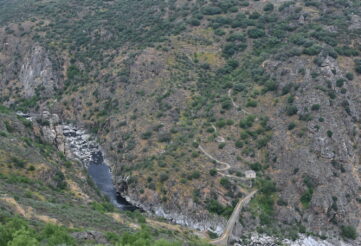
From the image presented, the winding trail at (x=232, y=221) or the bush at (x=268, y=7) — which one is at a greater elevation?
the bush at (x=268, y=7)

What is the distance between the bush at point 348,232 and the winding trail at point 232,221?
16.8m

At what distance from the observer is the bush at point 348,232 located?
81.9 m

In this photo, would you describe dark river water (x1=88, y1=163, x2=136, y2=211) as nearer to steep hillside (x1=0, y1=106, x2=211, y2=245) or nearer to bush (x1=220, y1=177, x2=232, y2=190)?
steep hillside (x1=0, y1=106, x2=211, y2=245)

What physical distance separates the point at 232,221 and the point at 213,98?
1442 inches

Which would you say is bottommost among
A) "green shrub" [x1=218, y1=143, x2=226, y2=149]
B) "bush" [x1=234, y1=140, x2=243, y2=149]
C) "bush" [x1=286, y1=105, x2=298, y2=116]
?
"bush" [x1=234, y1=140, x2=243, y2=149]

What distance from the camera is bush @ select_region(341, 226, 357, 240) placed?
269 ft

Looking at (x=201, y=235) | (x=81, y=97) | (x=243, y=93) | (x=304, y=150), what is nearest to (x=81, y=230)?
(x=201, y=235)

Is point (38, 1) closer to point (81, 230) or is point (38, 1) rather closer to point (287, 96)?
point (287, 96)

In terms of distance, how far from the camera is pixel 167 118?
344ft

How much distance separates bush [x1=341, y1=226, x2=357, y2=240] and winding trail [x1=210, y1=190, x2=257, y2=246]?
16.8 meters

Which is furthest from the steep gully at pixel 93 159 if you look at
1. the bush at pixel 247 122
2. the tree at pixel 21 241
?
the tree at pixel 21 241

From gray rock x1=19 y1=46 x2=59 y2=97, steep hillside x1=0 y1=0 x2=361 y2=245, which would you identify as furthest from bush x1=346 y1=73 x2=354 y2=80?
gray rock x1=19 y1=46 x2=59 y2=97

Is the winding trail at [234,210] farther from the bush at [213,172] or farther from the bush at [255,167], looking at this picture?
the bush at [255,167]

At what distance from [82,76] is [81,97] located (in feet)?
31.5
